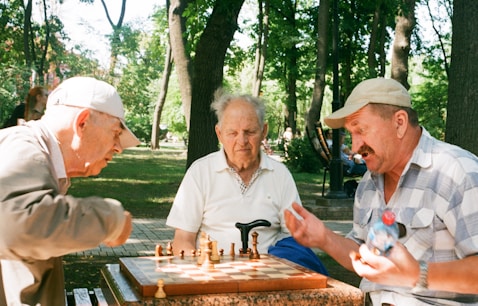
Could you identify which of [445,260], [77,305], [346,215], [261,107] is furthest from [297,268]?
[346,215]

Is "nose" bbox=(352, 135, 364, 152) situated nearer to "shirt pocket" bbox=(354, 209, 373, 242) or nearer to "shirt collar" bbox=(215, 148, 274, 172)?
"shirt pocket" bbox=(354, 209, 373, 242)

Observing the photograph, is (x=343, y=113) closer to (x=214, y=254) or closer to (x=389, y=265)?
(x=214, y=254)

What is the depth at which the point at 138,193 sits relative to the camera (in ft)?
48.1

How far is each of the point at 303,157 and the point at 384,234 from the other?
19700 millimetres

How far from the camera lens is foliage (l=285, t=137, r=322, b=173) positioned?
70.9 ft

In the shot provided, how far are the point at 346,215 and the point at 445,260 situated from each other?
903 cm

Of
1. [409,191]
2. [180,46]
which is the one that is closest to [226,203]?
[409,191]

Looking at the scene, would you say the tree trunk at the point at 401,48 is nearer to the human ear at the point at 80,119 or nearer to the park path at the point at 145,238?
the park path at the point at 145,238

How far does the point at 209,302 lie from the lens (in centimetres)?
259

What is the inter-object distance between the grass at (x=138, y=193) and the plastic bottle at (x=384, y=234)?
4365 millimetres

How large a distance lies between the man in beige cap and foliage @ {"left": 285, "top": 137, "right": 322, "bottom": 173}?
18.3 metres

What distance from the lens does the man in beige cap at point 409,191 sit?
9.25 ft

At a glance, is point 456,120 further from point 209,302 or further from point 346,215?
point 346,215

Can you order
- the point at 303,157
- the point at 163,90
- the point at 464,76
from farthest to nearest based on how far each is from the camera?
the point at 163,90 < the point at 303,157 < the point at 464,76
